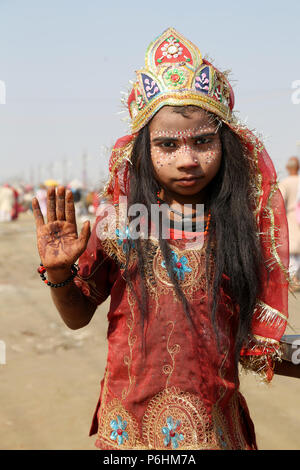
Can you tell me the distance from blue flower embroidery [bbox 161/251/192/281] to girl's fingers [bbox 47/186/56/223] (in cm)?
43

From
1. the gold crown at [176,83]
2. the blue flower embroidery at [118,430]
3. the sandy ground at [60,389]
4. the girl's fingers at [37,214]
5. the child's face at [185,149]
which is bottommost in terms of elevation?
the sandy ground at [60,389]

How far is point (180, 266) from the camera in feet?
6.44

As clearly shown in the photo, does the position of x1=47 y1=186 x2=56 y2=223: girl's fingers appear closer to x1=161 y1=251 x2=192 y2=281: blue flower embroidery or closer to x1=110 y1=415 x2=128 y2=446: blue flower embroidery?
x1=161 y1=251 x2=192 y2=281: blue flower embroidery

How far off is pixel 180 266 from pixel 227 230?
0.21 meters

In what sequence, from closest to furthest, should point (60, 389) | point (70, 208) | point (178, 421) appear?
point (178, 421)
point (70, 208)
point (60, 389)

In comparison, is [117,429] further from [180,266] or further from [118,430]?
[180,266]

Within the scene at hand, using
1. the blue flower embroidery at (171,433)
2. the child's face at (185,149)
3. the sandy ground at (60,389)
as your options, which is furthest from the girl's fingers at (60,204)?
the sandy ground at (60,389)

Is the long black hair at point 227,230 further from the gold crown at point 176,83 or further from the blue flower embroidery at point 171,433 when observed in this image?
the blue flower embroidery at point 171,433

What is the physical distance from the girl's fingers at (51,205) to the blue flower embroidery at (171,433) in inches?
31.6

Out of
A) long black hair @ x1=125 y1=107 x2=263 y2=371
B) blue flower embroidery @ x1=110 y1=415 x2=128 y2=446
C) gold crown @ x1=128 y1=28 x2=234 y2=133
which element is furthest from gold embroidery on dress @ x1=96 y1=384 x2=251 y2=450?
gold crown @ x1=128 y1=28 x2=234 y2=133

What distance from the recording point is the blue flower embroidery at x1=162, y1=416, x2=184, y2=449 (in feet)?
6.04

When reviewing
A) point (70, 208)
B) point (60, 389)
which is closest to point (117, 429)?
point (70, 208)

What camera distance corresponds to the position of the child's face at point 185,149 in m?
1.91

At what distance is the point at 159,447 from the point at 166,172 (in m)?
0.94
